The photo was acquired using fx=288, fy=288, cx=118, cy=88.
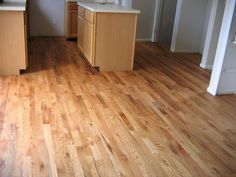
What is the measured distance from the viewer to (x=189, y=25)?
586 cm

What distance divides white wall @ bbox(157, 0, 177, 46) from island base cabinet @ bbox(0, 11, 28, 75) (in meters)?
3.79

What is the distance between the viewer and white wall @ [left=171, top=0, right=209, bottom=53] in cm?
569

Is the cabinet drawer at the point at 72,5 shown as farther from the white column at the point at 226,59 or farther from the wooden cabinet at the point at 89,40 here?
the white column at the point at 226,59

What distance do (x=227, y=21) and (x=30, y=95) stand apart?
249 cm

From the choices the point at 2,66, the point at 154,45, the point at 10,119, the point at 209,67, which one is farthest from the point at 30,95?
the point at 154,45

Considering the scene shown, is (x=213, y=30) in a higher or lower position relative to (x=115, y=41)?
higher

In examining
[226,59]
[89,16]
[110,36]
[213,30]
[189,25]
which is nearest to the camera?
[226,59]

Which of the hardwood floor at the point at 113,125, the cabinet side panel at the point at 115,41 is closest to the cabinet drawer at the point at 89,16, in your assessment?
the cabinet side panel at the point at 115,41

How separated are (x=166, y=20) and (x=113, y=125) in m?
4.75

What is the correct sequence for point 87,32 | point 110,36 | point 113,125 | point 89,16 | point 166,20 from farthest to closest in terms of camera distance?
point 166,20
point 87,32
point 89,16
point 110,36
point 113,125

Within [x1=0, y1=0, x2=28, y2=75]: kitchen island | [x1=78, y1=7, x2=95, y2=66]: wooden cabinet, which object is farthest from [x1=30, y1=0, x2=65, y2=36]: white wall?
[x1=0, y1=0, x2=28, y2=75]: kitchen island

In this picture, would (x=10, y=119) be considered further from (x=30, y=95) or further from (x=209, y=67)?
(x=209, y=67)

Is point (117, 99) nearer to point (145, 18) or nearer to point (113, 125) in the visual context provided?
point (113, 125)

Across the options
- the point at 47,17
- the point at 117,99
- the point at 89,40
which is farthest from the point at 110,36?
the point at 47,17
